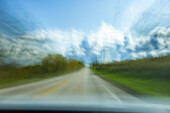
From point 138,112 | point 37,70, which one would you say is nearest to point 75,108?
point 138,112

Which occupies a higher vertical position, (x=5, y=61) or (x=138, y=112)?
(x=5, y=61)

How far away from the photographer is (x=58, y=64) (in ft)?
209

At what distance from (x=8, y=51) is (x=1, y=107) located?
27.1 meters

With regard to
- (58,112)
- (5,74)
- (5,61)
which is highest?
(5,61)

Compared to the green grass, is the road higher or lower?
lower

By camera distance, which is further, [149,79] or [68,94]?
[149,79]

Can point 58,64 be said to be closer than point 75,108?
No

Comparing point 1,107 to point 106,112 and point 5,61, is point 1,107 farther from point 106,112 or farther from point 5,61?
point 5,61

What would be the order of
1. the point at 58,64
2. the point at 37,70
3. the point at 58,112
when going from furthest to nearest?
the point at 58,64, the point at 37,70, the point at 58,112

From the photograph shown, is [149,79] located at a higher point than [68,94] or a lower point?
higher

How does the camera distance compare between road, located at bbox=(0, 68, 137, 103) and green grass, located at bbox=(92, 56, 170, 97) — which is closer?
road, located at bbox=(0, 68, 137, 103)

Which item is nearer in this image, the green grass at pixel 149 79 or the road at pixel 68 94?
the road at pixel 68 94

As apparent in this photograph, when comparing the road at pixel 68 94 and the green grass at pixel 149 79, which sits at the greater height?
the green grass at pixel 149 79

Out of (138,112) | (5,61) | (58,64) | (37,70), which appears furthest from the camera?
(58,64)
